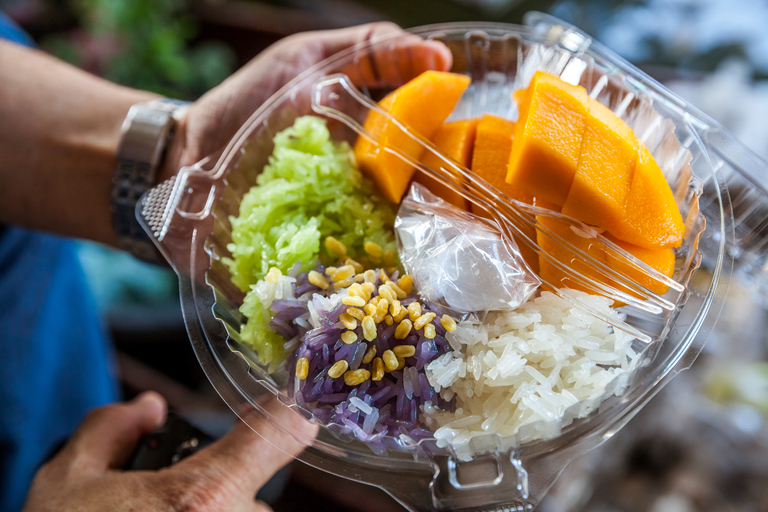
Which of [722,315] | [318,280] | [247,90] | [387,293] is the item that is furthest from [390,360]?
[722,315]

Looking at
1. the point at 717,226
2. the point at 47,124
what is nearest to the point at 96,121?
the point at 47,124

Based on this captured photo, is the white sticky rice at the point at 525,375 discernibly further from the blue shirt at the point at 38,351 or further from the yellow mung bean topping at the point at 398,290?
the blue shirt at the point at 38,351

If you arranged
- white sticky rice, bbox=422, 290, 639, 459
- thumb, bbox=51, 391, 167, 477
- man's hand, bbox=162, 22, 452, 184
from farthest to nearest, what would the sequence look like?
man's hand, bbox=162, 22, 452, 184 < thumb, bbox=51, 391, 167, 477 < white sticky rice, bbox=422, 290, 639, 459

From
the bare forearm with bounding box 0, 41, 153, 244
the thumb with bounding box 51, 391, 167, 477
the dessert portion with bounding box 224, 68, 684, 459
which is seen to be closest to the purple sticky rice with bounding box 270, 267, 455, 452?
the dessert portion with bounding box 224, 68, 684, 459

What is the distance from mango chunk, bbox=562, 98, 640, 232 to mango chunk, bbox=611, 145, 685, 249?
15 millimetres

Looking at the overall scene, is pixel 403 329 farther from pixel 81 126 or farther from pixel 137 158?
pixel 81 126

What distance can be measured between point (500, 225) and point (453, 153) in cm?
24

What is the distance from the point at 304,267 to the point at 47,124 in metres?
1.41

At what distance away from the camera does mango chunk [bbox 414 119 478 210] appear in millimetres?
1215

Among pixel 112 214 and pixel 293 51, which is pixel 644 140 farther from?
pixel 112 214

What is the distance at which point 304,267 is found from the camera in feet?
3.67

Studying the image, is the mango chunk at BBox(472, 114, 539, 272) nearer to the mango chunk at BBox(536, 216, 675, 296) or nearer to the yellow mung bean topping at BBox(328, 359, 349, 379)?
the mango chunk at BBox(536, 216, 675, 296)

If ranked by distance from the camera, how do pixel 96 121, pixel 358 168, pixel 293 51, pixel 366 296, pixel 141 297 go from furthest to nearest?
pixel 141 297
pixel 96 121
pixel 293 51
pixel 358 168
pixel 366 296

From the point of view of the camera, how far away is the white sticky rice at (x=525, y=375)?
927 mm
